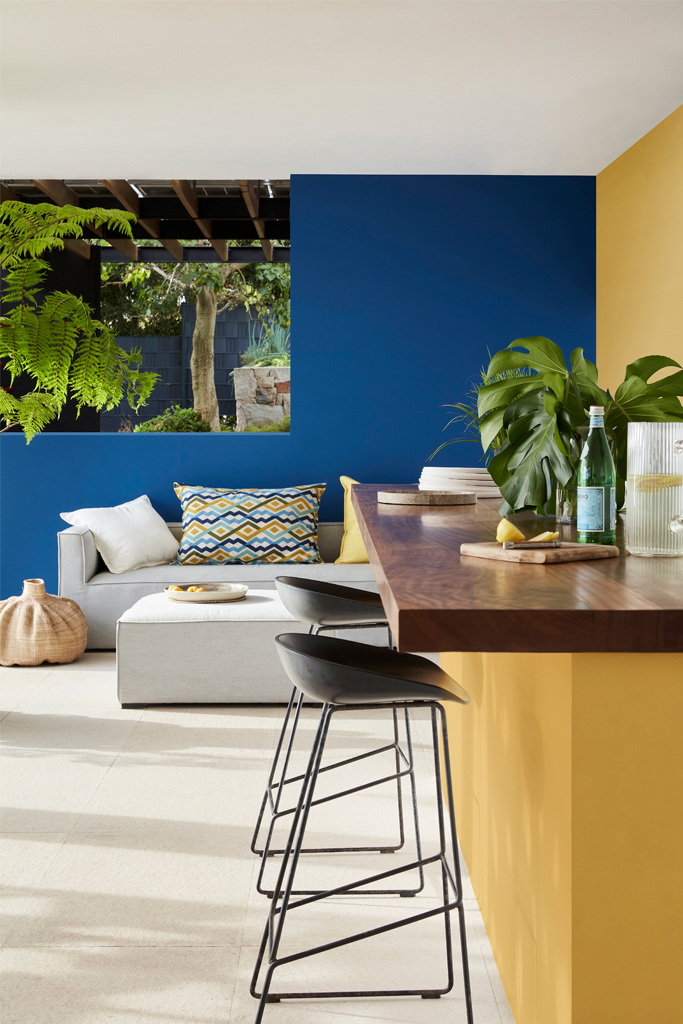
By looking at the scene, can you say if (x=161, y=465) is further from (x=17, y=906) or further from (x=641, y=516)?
(x=641, y=516)

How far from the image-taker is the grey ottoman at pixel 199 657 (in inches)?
147

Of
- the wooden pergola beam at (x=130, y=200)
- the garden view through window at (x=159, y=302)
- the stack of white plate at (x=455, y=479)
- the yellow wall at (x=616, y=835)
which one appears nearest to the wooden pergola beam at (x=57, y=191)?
the garden view through window at (x=159, y=302)

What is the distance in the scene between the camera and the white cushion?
4609 millimetres

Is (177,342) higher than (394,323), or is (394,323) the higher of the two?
(177,342)

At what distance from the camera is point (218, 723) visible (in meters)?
3.62

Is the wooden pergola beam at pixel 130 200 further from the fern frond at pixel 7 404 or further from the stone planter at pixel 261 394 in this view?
the fern frond at pixel 7 404

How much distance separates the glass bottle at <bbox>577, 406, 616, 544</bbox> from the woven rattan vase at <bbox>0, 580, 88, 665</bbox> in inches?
130

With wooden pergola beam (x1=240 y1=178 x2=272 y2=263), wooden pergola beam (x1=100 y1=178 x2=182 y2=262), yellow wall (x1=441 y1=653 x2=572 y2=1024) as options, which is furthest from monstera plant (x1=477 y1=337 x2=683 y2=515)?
wooden pergola beam (x1=100 y1=178 x2=182 y2=262)

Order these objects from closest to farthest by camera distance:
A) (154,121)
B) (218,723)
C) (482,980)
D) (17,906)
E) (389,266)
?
(482,980)
(17,906)
(218,723)
(154,121)
(389,266)

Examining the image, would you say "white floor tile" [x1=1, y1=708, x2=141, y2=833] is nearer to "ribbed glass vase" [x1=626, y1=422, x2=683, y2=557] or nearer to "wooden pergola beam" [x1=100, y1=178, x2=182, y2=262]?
"ribbed glass vase" [x1=626, y1=422, x2=683, y2=557]

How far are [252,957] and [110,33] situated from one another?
300 cm

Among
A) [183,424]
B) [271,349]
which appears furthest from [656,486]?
[271,349]

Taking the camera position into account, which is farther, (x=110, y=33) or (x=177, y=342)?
(x=177, y=342)

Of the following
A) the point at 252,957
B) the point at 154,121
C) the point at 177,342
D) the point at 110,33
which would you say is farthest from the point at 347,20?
the point at 177,342
